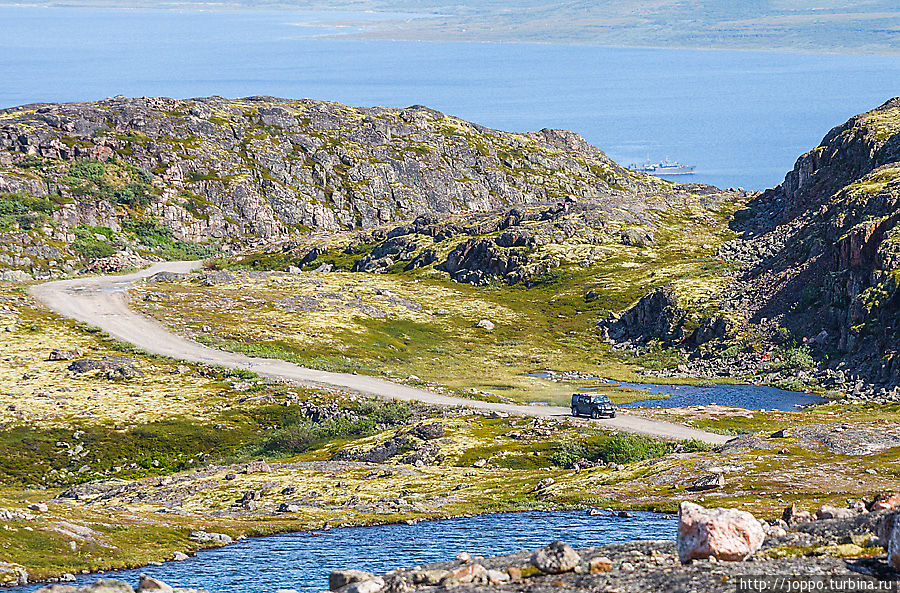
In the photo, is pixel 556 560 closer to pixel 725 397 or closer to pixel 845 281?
pixel 725 397

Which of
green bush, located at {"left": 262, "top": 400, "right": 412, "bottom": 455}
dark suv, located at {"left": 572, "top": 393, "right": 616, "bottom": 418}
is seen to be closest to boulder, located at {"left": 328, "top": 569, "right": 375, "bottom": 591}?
green bush, located at {"left": 262, "top": 400, "right": 412, "bottom": 455}

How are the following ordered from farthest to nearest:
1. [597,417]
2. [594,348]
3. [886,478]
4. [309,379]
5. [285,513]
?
[594,348] → [309,379] → [597,417] → [285,513] → [886,478]

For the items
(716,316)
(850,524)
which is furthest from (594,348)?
(850,524)

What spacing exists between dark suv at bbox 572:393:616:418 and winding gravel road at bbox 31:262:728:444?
130cm

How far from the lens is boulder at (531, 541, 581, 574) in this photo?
32.3 m

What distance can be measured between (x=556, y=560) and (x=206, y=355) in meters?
113

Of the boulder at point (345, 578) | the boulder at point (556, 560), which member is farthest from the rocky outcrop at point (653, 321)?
the boulder at point (345, 578)

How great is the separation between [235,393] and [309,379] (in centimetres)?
1083

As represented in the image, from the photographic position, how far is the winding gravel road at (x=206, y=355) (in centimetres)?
9831

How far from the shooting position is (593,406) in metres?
101

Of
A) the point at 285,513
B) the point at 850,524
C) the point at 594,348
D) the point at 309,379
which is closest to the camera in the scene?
the point at 850,524

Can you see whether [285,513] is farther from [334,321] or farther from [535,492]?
[334,321]

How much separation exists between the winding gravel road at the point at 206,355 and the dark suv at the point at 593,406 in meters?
1.30

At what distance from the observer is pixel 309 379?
406 feet
